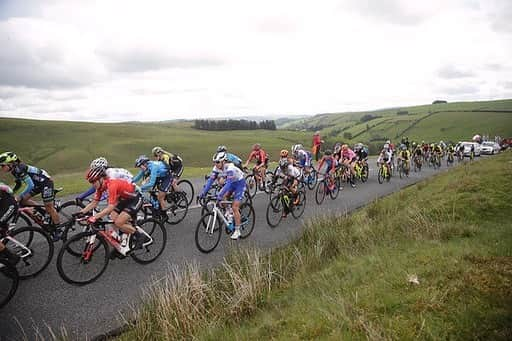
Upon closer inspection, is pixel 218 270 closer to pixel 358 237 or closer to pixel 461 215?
pixel 358 237

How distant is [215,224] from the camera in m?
6.88

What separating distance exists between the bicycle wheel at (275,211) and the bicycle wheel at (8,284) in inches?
225

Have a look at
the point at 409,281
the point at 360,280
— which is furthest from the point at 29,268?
the point at 409,281

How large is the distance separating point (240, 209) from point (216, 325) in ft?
12.6

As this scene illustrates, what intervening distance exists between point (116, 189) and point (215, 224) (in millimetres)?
2388

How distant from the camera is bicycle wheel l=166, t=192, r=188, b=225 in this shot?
8617 mm

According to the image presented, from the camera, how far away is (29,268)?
5.36 metres

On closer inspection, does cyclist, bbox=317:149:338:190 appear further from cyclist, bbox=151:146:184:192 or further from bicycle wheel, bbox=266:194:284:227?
cyclist, bbox=151:146:184:192

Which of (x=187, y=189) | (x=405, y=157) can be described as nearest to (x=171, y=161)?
(x=187, y=189)

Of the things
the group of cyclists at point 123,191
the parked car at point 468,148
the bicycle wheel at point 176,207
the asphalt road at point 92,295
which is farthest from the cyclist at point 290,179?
the parked car at point 468,148

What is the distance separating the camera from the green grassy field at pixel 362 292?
3.15 m

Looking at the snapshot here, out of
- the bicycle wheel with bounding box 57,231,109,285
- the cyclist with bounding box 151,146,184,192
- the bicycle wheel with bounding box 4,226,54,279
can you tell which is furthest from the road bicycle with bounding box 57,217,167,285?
the cyclist with bounding box 151,146,184,192

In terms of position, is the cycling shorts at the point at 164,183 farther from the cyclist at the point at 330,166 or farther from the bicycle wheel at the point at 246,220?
the cyclist at the point at 330,166

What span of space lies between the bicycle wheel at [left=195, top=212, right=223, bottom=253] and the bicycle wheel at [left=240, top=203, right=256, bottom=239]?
2.62 feet
